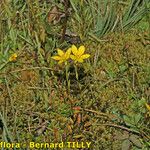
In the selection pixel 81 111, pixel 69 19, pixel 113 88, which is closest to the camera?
pixel 81 111

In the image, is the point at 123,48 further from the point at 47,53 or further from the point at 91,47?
the point at 47,53

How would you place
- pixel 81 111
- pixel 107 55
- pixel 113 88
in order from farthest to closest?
pixel 107 55
pixel 113 88
pixel 81 111

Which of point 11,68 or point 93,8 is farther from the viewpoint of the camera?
point 93,8

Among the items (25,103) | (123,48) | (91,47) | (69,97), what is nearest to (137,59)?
(123,48)

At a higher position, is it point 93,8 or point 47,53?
point 93,8

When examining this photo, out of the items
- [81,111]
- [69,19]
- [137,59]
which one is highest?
[69,19]

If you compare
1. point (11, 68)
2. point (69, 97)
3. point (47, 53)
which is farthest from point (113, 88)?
point (11, 68)

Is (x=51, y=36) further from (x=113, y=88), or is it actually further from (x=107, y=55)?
(x=113, y=88)
